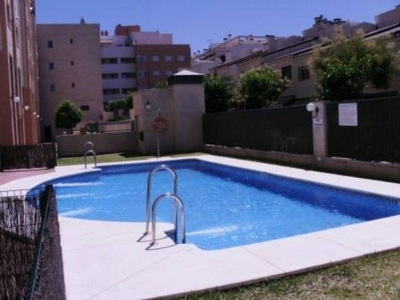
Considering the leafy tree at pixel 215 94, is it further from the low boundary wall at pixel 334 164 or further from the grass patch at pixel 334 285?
the grass patch at pixel 334 285

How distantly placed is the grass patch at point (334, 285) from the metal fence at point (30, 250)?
1381 millimetres

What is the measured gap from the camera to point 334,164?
13.4 m

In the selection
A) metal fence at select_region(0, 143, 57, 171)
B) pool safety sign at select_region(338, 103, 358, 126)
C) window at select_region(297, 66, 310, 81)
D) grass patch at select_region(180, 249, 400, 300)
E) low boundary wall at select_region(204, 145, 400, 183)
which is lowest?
grass patch at select_region(180, 249, 400, 300)

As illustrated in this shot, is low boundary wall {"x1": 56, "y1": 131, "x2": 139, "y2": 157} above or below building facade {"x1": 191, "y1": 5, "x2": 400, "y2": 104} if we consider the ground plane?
below

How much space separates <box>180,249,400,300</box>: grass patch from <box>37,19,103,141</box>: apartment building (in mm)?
59617

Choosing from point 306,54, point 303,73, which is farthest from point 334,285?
point 303,73

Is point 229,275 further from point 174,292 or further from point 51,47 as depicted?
point 51,47

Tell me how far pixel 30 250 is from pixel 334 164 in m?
10.3

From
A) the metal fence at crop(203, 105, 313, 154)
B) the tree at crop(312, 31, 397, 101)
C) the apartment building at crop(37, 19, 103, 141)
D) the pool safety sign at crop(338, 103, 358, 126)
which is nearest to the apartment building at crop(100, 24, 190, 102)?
the apartment building at crop(37, 19, 103, 141)

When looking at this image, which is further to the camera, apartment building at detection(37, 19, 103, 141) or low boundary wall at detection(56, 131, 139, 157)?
apartment building at detection(37, 19, 103, 141)

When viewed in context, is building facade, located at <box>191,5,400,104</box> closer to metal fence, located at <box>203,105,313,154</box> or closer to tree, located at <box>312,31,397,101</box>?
tree, located at <box>312,31,397,101</box>

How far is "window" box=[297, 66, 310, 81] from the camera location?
33312mm

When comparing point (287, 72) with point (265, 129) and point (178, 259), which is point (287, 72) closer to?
point (265, 129)

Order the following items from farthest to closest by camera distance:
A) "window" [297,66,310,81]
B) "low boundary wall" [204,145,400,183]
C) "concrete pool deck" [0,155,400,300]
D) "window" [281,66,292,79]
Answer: "window" [281,66,292,79]
"window" [297,66,310,81]
"low boundary wall" [204,145,400,183]
"concrete pool deck" [0,155,400,300]
